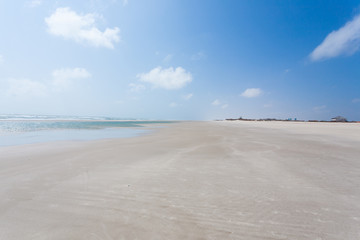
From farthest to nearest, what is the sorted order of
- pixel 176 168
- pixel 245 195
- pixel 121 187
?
pixel 176 168 → pixel 121 187 → pixel 245 195

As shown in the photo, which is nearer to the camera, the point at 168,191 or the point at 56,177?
the point at 168,191

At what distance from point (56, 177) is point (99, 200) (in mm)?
2293

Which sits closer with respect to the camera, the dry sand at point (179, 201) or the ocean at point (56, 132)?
the dry sand at point (179, 201)

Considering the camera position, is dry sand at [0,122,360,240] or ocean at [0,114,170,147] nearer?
dry sand at [0,122,360,240]

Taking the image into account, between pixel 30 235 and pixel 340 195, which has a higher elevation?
pixel 340 195

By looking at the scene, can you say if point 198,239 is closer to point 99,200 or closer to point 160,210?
point 160,210

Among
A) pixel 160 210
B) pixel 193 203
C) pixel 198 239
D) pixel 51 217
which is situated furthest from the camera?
pixel 193 203

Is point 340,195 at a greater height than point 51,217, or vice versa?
point 340,195

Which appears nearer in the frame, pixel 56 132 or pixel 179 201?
pixel 179 201

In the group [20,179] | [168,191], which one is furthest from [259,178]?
[20,179]

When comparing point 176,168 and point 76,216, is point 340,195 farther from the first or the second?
point 76,216

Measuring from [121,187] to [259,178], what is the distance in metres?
4.01

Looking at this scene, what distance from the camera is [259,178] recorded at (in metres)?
4.17

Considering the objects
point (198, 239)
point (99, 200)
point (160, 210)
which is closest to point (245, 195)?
point (198, 239)
